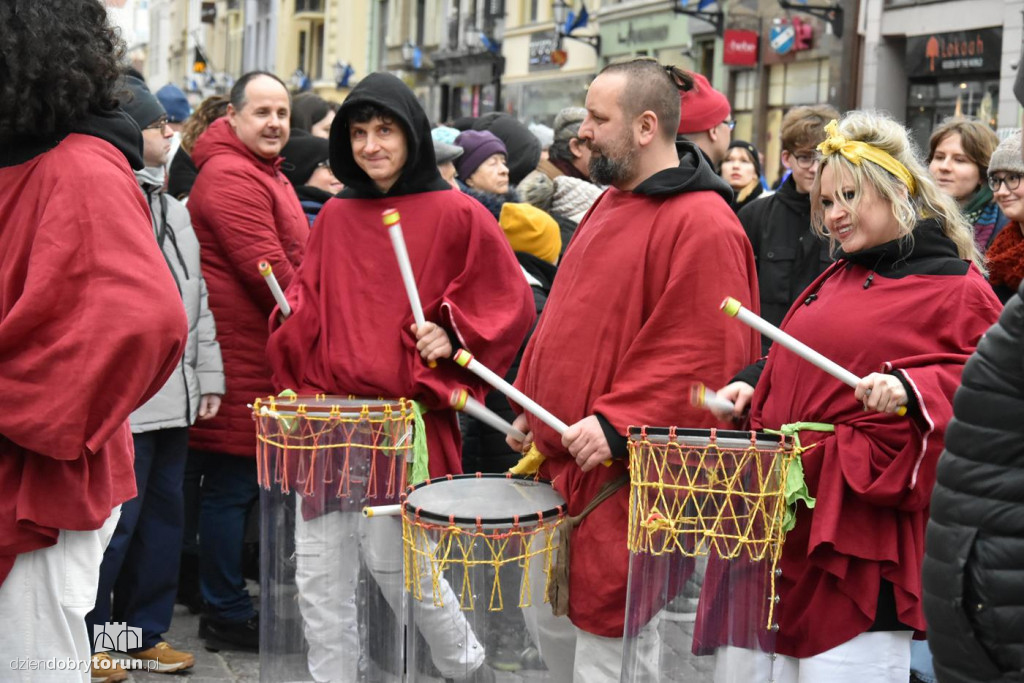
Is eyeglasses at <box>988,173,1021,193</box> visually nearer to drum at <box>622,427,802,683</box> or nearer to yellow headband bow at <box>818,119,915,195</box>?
yellow headband bow at <box>818,119,915,195</box>

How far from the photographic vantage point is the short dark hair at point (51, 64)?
264 cm

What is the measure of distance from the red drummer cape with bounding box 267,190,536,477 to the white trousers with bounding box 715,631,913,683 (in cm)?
140

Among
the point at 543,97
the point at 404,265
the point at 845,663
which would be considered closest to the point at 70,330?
the point at 404,265

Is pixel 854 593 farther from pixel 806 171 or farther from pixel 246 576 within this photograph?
pixel 246 576

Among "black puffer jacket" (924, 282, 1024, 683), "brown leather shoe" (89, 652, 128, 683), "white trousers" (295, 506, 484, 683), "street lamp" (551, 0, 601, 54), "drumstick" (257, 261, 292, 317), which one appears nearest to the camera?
"black puffer jacket" (924, 282, 1024, 683)

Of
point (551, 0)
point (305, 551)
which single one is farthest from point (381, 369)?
point (551, 0)

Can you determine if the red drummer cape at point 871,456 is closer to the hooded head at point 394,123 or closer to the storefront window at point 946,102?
the hooded head at point 394,123

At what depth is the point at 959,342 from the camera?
124 inches

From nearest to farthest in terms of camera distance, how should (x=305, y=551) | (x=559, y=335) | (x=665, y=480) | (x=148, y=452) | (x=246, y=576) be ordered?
(x=665, y=480) < (x=559, y=335) < (x=305, y=551) < (x=148, y=452) < (x=246, y=576)

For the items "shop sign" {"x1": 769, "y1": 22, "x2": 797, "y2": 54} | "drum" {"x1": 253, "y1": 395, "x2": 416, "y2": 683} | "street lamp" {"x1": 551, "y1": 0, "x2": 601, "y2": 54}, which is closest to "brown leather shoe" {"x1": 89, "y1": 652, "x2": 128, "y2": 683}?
"drum" {"x1": 253, "y1": 395, "x2": 416, "y2": 683}

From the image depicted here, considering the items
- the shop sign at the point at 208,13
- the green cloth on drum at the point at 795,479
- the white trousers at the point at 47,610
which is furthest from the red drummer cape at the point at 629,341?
the shop sign at the point at 208,13

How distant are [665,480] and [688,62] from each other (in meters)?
20.5

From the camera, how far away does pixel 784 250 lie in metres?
5.25

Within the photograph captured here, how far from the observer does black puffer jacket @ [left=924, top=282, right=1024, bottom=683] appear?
2137mm
